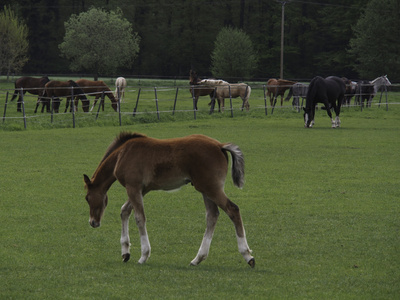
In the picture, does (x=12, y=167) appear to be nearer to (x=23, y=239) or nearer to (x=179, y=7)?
(x=23, y=239)

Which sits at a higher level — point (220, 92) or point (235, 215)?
point (235, 215)

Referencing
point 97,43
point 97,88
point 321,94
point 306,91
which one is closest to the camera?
point 321,94

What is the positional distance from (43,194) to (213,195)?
5634 millimetres

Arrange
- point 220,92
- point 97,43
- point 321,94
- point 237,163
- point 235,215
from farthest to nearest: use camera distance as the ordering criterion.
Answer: point 97,43, point 220,92, point 321,94, point 237,163, point 235,215

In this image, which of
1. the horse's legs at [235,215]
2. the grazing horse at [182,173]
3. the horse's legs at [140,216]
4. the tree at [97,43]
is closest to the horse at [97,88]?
the grazing horse at [182,173]

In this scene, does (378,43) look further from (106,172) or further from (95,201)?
(95,201)

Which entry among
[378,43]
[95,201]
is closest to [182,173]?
[95,201]

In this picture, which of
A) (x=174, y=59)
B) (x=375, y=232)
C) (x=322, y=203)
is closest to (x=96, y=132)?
(x=322, y=203)

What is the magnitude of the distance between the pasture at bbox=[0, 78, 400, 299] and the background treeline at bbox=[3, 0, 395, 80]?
236 ft

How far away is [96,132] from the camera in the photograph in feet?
76.5

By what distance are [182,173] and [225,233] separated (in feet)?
6.35

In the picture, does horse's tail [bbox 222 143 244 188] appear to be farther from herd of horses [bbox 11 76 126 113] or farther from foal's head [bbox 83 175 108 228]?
herd of horses [bbox 11 76 126 113]

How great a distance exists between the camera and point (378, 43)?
7006cm

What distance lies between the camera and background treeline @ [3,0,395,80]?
87.7 meters
